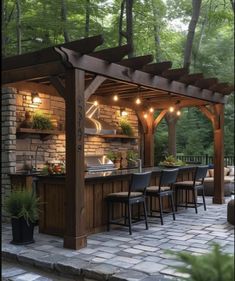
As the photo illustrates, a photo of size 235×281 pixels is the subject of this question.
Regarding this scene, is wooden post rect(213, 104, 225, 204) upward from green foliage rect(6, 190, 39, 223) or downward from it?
upward

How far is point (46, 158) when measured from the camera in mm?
7383

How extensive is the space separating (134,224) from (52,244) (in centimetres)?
172

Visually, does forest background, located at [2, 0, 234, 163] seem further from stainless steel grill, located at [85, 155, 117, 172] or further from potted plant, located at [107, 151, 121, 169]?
stainless steel grill, located at [85, 155, 117, 172]

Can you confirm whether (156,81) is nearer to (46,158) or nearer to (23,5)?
(46,158)

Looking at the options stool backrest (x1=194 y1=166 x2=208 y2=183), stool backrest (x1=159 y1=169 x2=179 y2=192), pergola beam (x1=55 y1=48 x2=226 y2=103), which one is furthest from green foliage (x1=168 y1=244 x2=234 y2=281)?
stool backrest (x1=194 y1=166 x2=208 y2=183)

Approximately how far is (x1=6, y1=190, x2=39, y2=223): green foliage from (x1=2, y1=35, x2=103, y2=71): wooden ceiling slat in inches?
72.7

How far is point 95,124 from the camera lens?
26.7ft

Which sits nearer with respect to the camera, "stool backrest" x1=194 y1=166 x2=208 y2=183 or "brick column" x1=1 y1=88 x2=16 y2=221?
"brick column" x1=1 y1=88 x2=16 y2=221

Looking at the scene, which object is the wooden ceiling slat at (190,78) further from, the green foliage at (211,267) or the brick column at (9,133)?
the green foliage at (211,267)

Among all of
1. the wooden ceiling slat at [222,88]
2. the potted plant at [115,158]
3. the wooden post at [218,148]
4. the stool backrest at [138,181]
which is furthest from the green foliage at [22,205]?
the wooden post at [218,148]

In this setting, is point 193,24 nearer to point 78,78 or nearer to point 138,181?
point 138,181

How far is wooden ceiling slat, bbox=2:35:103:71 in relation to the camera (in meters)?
4.73

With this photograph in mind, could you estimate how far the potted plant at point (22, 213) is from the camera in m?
5.00

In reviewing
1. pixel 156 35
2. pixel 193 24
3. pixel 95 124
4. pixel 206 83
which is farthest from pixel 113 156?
pixel 156 35
